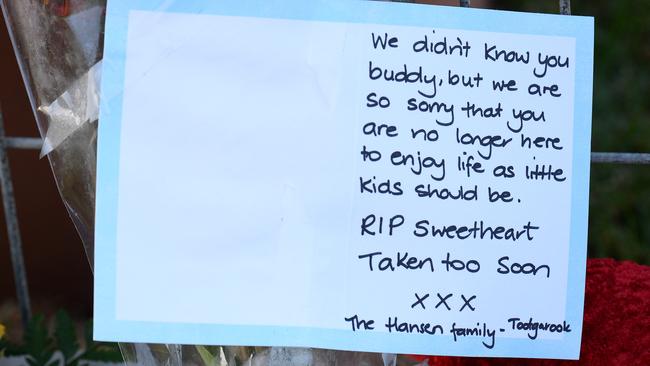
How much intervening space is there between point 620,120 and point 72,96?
2.02m

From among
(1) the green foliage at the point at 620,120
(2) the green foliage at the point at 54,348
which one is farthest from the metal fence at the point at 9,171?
(1) the green foliage at the point at 620,120

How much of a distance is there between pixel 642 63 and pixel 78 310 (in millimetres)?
1967

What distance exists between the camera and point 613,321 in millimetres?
882

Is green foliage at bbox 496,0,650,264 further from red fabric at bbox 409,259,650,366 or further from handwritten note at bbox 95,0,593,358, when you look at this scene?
handwritten note at bbox 95,0,593,358

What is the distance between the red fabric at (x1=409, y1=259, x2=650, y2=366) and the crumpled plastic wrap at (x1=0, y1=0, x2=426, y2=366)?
0.26m

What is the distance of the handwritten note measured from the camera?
81 centimetres

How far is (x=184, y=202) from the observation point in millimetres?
818

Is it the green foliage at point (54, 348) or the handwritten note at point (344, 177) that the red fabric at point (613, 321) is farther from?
the green foliage at point (54, 348)

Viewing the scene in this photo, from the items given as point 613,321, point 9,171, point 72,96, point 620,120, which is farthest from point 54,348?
point 620,120

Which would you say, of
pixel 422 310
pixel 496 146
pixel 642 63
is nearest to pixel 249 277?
pixel 422 310

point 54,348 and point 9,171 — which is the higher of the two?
A: point 9,171

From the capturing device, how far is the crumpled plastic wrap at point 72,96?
0.80 m

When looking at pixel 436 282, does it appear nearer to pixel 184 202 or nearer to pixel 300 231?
pixel 300 231

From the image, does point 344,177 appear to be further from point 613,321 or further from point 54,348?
point 54,348
